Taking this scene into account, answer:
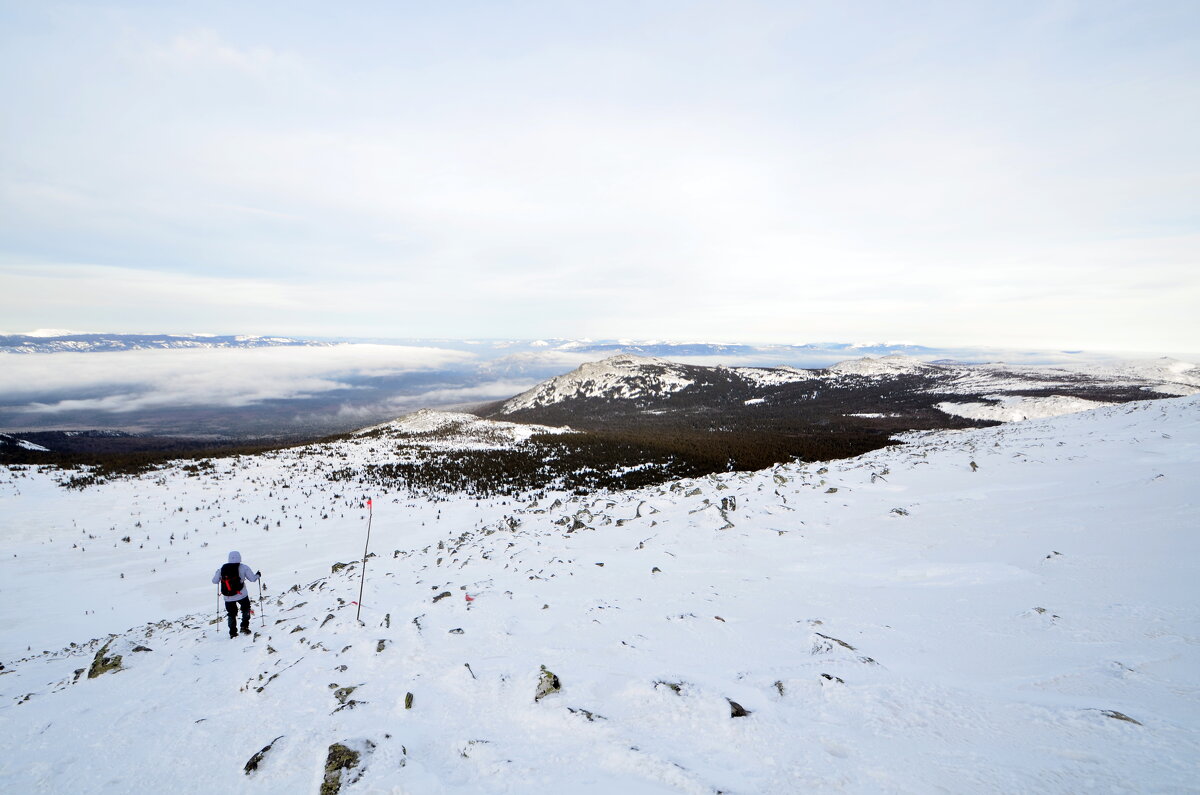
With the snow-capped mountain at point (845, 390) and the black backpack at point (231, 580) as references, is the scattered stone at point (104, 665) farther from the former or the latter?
the snow-capped mountain at point (845, 390)

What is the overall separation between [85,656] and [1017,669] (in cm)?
1501

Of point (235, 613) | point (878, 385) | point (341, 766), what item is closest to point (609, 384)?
point (878, 385)

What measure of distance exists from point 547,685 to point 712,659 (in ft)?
6.72

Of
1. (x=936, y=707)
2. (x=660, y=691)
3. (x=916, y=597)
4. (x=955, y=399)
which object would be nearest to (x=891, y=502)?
(x=916, y=597)

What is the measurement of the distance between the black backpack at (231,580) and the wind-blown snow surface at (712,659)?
884 mm

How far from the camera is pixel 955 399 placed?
298ft

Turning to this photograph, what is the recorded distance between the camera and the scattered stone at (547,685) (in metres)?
5.20

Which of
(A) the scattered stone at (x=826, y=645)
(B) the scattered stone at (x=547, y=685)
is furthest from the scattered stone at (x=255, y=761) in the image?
(A) the scattered stone at (x=826, y=645)

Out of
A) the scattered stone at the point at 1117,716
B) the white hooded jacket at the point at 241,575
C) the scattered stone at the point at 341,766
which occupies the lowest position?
the white hooded jacket at the point at 241,575

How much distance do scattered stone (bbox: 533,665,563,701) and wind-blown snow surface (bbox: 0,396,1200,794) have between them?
0.11 meters

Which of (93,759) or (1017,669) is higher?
(1017,669)

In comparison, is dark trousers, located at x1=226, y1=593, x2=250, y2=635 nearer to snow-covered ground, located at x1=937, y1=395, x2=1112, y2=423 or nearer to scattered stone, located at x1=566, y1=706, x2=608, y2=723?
scattered stone, located at x1=566, y1=706, x2=608, y2=723

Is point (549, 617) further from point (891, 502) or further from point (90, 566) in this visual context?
point (90, 566)

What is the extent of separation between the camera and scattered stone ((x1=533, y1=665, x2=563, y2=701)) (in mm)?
5195
